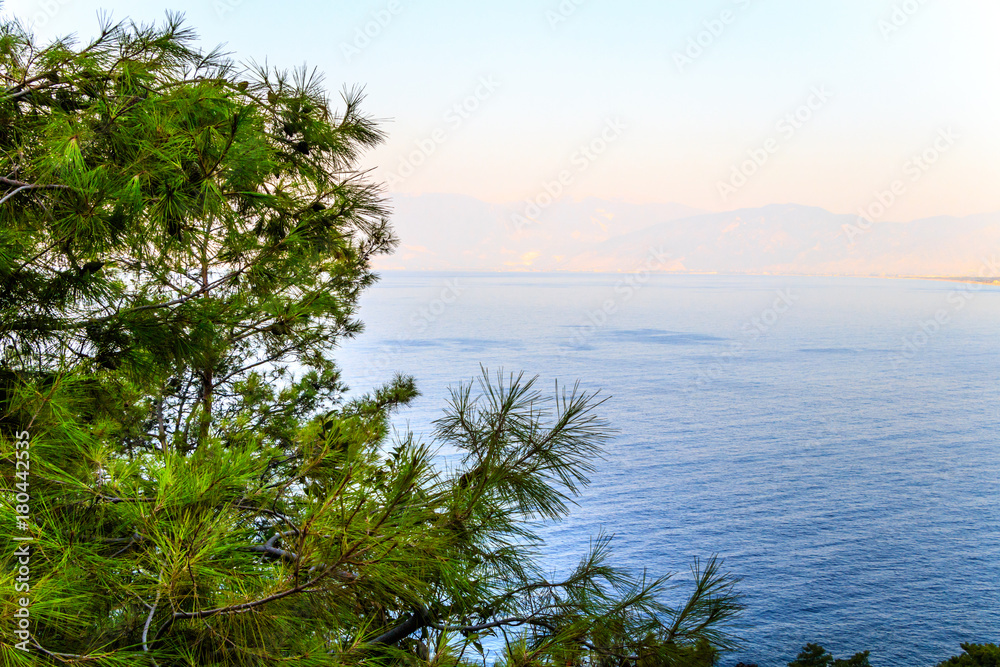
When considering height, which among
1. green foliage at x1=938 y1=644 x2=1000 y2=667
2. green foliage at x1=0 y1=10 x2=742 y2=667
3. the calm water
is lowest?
green foliage at x1=0 y1=10 x2=742 y2=667

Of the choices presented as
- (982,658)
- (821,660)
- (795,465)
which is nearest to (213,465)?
(982,658)

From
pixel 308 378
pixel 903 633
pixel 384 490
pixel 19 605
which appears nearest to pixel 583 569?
pixel 384 490

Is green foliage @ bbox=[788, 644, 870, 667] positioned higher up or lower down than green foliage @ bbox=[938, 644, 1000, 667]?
lower down

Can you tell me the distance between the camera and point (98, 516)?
3432 mm

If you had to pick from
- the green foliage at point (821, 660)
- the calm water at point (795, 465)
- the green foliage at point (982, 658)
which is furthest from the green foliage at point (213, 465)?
the calm water at point (795, 465)

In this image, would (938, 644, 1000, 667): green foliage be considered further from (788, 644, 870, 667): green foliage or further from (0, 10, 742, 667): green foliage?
(0, 10, 742, 667): green foliage

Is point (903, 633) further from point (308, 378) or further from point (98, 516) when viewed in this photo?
point (98, 516)

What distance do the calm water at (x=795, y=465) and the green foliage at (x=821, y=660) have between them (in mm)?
1403

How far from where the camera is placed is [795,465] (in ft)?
107

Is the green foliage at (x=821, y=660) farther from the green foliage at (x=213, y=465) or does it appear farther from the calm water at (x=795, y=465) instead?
the green foliage at (x=213, y=465)

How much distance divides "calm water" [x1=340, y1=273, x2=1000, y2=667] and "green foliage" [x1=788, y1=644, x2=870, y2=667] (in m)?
1.40

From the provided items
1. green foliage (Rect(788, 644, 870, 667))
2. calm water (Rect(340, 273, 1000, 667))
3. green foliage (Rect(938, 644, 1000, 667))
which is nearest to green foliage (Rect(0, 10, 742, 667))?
green foliage (Rect(938, 644, 1000, 667))

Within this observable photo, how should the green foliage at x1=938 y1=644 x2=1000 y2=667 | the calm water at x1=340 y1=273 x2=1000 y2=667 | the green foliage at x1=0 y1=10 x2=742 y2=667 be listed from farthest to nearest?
the calm water at x1=340 y1=273 x2=1000 y2=667 → the green foliage at x1=938 y1=644 x2=1000 y2=667 → the green foliage at x1=0 y1=10 x2=742 y2=667

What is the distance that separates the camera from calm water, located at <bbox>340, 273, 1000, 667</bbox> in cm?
2047
